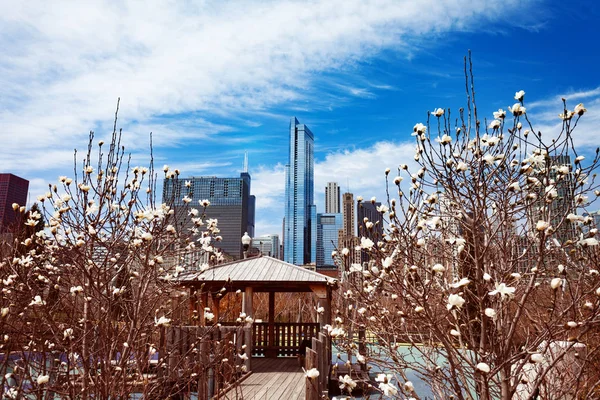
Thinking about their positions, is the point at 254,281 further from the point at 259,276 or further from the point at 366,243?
the point at 366,243

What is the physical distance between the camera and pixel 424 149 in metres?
3.35

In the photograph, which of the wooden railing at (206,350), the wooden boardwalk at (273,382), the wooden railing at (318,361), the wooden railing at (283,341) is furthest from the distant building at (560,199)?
the wooden railing at (283,341)

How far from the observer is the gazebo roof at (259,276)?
9102 millimetres

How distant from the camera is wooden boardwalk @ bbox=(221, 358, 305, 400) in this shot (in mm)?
6418

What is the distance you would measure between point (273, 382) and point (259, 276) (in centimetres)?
231

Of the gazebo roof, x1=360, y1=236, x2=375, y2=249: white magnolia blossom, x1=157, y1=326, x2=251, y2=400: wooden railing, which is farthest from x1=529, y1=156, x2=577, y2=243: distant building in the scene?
the gazebo roof

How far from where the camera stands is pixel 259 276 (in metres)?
9.34

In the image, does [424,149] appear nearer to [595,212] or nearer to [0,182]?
[595,212]

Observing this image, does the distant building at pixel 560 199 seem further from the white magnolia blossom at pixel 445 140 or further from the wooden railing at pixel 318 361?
the wooden railing at pixel 318 361

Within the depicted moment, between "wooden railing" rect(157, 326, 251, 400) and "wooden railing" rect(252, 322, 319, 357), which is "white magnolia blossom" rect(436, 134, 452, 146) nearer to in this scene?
"wooden railing" rect(157, 326, 251, 400)

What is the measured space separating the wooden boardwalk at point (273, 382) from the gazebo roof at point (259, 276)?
1650 millimetres

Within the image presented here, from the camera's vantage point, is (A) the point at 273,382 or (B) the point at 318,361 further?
(A) the point at 273,382

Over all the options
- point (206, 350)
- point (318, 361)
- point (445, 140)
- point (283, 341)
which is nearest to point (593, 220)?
point (445, 140)

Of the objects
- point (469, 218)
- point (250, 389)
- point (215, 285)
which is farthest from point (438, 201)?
point (215, 285)
